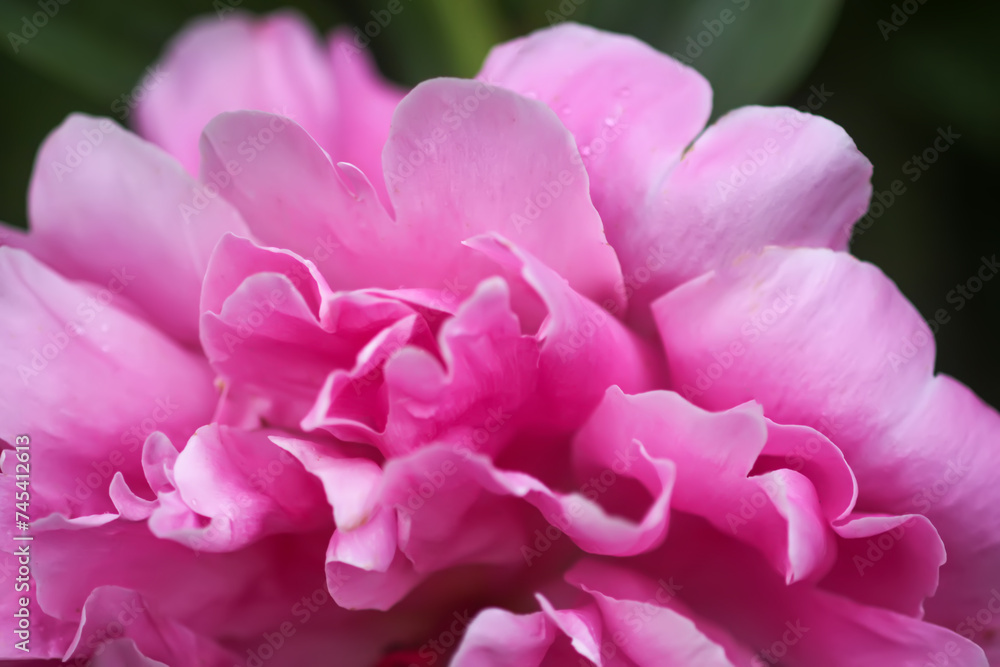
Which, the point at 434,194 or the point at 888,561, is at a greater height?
the point at 434,194

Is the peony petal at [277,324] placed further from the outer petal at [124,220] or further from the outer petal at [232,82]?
the outer petal at [232,82]

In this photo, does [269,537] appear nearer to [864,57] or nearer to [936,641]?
[936,641]

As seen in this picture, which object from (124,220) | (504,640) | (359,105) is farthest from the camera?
(359,105)

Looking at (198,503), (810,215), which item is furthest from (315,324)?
(810,215)

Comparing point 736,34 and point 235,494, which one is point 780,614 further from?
point 736,34

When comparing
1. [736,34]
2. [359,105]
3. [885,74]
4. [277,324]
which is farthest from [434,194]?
[885,74]

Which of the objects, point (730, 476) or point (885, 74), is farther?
point (885, 74)

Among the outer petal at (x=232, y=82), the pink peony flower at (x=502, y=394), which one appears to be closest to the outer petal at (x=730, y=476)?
the pink peony flower at (x=502, y=394)

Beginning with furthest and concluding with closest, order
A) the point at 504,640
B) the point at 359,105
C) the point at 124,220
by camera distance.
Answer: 1. the point at 359,105
2. the point at 124,220
3. the point at 504,640
